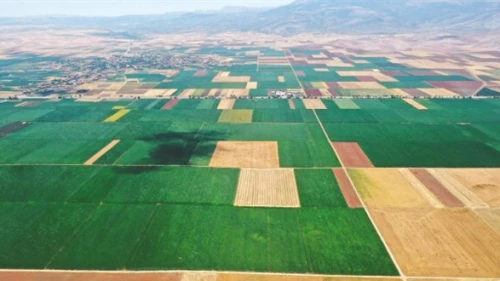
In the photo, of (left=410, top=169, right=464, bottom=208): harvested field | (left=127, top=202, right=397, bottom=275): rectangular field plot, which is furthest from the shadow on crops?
(left=410, top=169, right=464, bottom=208): harvested field

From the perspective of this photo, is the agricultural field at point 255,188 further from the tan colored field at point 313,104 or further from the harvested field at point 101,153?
the tan colored field at point 313,104

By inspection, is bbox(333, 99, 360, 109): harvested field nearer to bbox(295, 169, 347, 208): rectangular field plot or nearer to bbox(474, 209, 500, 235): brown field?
bbox(295, 169, 347, 208): rectangular field plot

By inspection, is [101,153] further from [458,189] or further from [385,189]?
[458,189]

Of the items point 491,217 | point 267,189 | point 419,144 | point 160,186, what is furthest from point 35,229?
point 419,144

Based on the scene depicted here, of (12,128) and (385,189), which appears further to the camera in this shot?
(12,128)

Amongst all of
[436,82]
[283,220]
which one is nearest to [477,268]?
[283,220]

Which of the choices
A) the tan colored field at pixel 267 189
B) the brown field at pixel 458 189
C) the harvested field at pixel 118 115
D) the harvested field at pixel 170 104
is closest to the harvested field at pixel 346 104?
the brown field at pixel 458 189
